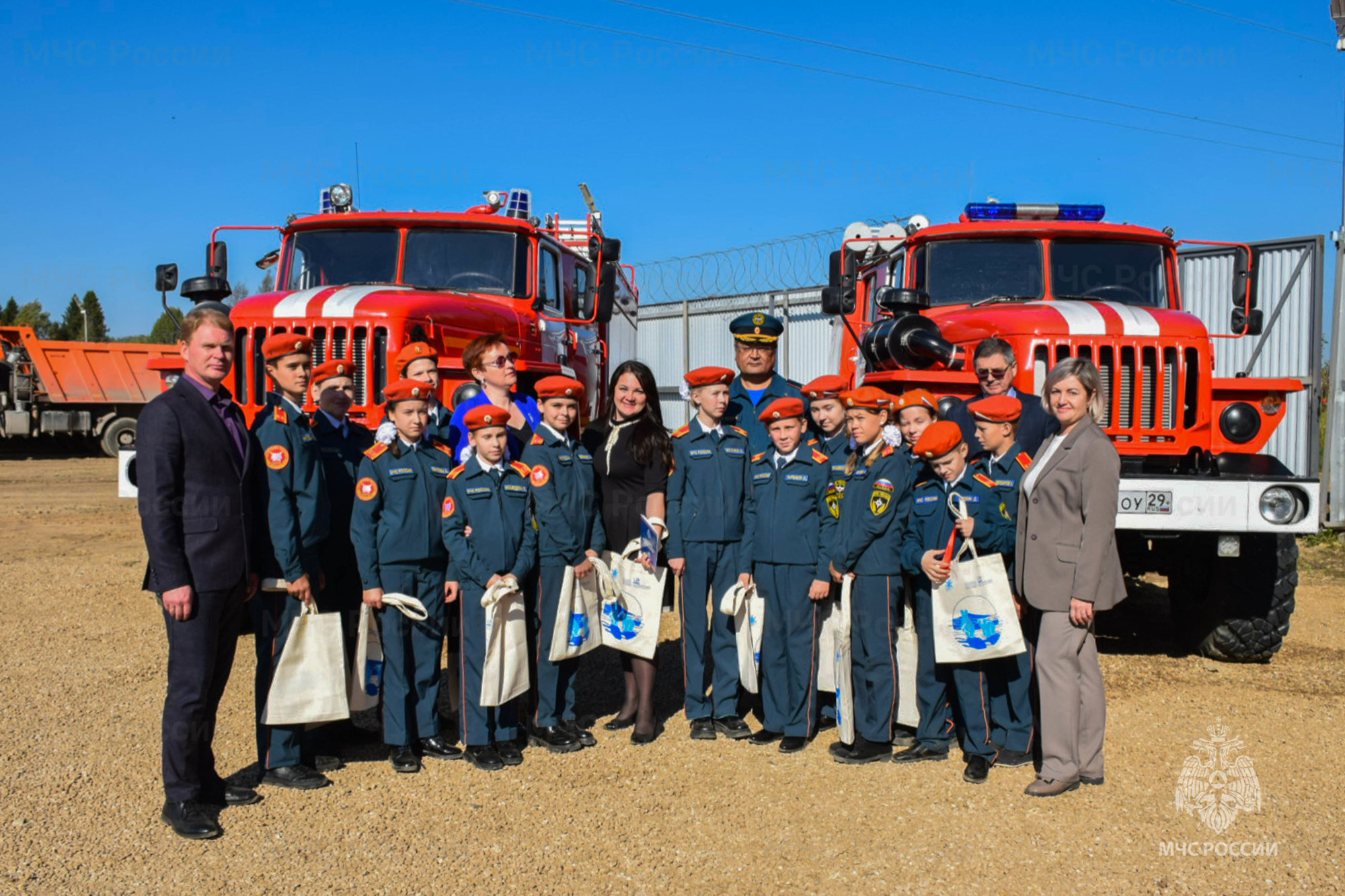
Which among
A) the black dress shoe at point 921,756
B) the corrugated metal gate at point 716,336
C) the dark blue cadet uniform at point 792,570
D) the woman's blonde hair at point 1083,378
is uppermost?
the corrugated metal gate at point 716,336

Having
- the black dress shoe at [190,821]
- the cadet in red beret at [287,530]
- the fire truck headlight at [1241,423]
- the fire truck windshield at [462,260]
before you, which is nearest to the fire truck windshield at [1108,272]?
the fire truck headlight at [1241,423]

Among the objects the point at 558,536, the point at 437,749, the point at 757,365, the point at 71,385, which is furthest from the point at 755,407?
the point at 71,385

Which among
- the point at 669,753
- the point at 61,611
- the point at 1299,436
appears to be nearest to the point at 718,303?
the point at 1299,436

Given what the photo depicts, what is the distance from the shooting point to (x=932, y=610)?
14.4ft

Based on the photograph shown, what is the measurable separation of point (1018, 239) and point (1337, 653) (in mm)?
3195

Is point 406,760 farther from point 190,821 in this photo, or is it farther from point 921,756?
point 921,756

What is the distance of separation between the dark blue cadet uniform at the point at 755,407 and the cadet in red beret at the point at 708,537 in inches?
4.4

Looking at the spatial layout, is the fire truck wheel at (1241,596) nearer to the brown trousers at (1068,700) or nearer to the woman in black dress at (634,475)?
the brown trousers at (1068,700)

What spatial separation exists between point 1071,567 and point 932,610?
0.63 m

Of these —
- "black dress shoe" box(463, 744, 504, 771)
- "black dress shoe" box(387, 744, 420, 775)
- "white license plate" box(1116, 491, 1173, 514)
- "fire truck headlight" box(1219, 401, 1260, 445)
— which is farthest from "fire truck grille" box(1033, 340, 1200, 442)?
"black dress shoe" box(387, 744, 420, 775)

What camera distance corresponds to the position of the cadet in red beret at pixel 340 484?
4.43 m

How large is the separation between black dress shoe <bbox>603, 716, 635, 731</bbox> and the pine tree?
62.7 meters

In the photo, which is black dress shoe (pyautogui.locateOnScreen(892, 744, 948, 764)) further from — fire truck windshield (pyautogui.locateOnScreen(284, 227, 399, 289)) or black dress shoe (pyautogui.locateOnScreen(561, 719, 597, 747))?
fire truck windshield (pyautogui.locateOnScreen(284, 227, 399, 289))

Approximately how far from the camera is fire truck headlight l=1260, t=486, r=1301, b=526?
5160 mm
